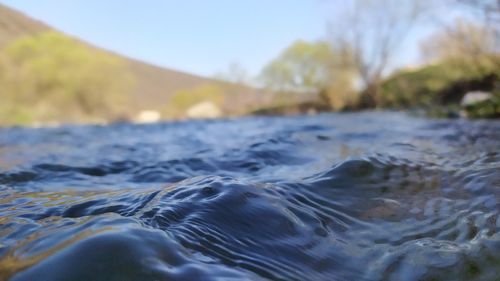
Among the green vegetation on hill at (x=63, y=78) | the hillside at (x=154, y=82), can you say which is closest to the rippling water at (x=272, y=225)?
the green vegetation on hill at (x=63, y=78)

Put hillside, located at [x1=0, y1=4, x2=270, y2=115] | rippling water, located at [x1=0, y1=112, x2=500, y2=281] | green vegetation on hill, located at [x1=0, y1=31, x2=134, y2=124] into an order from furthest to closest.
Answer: hillside, located at [x1=0, y1=4, x2=270, y2=115] < green vegetation on hill, located at [x1=0, y1=31, x2=134, y2=124] < rippling water, located at [x1=0, y1=112, x2=500, y2=281]

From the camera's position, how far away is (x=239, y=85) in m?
47.0

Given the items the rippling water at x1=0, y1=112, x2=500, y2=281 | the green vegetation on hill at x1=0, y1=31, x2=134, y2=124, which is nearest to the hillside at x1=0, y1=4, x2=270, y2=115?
the green vegetation on hill at x1=0, y1=31, x2=134, y2=124

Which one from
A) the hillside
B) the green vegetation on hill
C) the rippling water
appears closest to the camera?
the rippling water

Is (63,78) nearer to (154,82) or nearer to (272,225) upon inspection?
(154,82)

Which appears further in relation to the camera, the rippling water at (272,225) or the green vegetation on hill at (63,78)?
the green vegetation on hill at (63,78)

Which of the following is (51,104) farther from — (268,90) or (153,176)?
(153,176)

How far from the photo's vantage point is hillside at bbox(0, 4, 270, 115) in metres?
42.1

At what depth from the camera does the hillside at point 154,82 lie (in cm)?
4212

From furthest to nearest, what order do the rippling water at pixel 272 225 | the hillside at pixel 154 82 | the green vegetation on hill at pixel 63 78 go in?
the hillside at pixel 154 82
the green vegetation on hill at pixel 63 78
the rippling water at pixel 272 225

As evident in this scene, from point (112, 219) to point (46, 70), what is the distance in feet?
116

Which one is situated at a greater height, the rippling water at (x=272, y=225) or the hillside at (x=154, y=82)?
the hillside at (x=154, y=82)

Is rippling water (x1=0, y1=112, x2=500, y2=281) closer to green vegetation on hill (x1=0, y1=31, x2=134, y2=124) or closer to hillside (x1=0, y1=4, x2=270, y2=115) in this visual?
green vegetation on hill (x1=0, y1=31, x2=134, y2=124)

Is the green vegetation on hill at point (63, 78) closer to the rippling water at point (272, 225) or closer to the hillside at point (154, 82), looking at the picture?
the hillside at point (154, 82)
